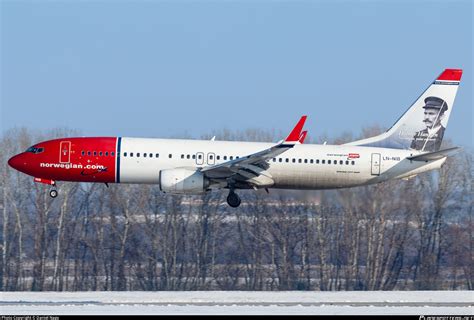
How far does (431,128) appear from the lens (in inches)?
1941

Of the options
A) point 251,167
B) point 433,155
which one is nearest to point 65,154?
point 251,167

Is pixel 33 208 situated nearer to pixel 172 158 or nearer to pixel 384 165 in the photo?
pixel 172 158

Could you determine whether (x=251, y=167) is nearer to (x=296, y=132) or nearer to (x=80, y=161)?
(x=296, y=132)

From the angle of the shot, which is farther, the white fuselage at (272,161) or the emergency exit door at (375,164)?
the emergency exit door at (375,164)

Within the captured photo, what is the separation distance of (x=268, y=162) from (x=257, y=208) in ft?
60.8

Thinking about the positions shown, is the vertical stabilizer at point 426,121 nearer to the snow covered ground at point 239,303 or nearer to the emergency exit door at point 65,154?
the snow covered ground at point 239,303

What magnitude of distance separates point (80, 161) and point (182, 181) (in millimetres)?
4442

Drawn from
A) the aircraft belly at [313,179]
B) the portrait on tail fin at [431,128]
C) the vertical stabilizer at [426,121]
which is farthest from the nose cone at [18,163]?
the portrait on tail fin at [431,128]

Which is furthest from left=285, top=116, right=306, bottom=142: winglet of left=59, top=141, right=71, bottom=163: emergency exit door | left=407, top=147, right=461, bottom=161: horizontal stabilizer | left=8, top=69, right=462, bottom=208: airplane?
left=59, top=141, right=71, bottom=163: emergency exit door

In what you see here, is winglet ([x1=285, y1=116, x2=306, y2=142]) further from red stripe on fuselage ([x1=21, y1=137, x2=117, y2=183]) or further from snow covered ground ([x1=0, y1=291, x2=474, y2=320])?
red stripe on fuselage ([x1=21, y1=137, x2=117, y2=183])

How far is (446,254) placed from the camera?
65.1m

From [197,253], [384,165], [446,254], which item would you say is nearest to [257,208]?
[197,253]

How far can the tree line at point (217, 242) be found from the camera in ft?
210

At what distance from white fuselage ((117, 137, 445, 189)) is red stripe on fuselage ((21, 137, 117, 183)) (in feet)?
1.79
